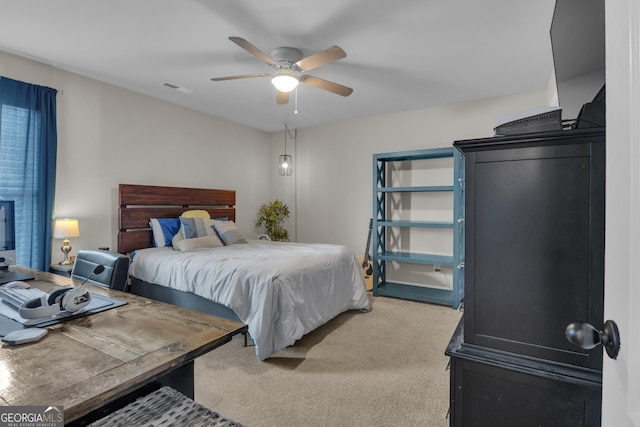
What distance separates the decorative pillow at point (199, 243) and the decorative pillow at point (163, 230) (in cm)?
37

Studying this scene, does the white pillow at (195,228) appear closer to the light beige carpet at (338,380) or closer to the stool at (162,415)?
the light beige carpet at (338,380)

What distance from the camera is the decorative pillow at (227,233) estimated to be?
4.01 metres

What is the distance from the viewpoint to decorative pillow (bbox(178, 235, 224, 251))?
11.7 feet

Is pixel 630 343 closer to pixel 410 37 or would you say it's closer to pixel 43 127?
pixel 410 37

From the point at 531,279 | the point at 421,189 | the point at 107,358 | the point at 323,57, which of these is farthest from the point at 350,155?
the point at 107,358

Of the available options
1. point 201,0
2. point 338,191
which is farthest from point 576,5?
point 338,191

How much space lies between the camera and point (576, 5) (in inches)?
52.1

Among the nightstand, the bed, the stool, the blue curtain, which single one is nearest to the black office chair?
the bed

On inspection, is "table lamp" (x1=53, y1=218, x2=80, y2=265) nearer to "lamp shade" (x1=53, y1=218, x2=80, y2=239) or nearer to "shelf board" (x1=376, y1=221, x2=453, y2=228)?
"lamp shade" (x1=53, y1=218, x2=80, y2=239)

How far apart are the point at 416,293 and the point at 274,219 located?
2.56 meters

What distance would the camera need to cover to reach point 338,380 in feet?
7.41

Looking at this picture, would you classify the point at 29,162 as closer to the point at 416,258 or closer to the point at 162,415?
the point at 162,415

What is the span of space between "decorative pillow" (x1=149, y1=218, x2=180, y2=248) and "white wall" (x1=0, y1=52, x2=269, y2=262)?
40 centimetres

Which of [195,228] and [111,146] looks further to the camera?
[195,228]
